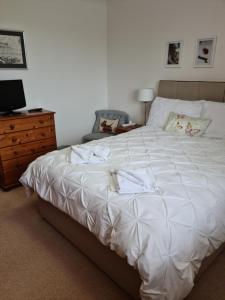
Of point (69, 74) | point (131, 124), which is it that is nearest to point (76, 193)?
point (131, 124)

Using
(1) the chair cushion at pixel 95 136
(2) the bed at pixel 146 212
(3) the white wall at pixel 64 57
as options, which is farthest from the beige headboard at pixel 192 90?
(3) the white wall at pixel 64 57

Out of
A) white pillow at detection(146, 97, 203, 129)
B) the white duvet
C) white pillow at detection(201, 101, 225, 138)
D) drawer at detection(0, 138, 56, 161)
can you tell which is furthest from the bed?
drawer at detection(0, 138, 56, 161)

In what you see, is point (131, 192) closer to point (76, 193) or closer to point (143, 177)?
point (143, 177)

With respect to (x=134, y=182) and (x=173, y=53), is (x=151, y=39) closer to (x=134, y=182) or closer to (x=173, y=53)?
(x=173, y=53)

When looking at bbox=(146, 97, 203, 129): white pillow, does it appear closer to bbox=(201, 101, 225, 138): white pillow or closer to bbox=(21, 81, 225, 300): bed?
bbox=(201, 101, 225, 138): white pillow

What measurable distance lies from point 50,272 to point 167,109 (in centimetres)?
227

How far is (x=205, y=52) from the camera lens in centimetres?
288

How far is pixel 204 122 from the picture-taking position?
2.63 metres

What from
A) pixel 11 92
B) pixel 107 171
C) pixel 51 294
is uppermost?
pixel 11 92

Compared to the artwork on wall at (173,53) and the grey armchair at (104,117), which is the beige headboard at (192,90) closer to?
the artwork on wall at (173,53)

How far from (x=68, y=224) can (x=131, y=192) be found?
81 cm

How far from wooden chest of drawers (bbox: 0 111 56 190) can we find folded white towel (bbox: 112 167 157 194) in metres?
1.76

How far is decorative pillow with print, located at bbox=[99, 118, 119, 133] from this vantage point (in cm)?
388

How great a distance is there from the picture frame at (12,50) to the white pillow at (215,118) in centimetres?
251
